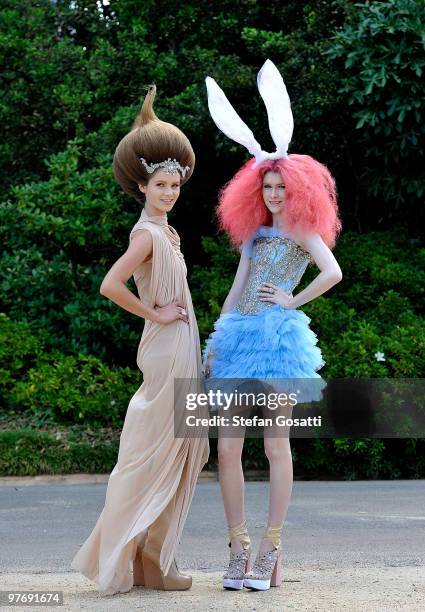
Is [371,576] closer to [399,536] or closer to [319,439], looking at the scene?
[399,536]

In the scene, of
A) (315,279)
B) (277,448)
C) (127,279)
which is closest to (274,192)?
(315,279)

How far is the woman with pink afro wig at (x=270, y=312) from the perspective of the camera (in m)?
4.71

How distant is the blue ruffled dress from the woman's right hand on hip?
24 cm

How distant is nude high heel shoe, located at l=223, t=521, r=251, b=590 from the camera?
4625 mm

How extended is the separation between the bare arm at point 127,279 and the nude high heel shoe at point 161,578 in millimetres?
→ 1040

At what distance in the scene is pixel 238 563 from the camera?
183 inches

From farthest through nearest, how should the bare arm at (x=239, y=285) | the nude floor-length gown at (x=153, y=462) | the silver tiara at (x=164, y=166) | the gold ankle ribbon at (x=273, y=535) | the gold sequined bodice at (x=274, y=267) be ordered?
the bare arm at (x=239, y=285), the gold sequined bodice at (x=274, y=267), the silver tiara at (x=164, y=166), the gold ankle ribbon at (x=273, y=535), the nude floor-length gown at (x=153, y=462)

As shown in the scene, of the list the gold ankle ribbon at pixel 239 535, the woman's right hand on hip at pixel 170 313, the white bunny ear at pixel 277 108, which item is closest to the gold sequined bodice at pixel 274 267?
the woman's right hand on hip at pixel 170 313

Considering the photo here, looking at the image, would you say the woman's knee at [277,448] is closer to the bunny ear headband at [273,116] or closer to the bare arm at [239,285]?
the bare arm at [239,285]

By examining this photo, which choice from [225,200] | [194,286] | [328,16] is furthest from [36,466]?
[328,16]

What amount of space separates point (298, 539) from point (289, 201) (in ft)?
7.54

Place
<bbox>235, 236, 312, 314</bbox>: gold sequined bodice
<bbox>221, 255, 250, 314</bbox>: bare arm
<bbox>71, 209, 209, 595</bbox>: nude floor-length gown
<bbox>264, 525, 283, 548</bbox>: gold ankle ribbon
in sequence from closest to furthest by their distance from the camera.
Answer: <bbox>71, 209, 209, 595</bbox>: nude floor-length gown → <bbox>264, 525, 283, 548</bbox>: gold ankle ribbon → <bbox>235, 236, 312, 314</bbox>: gold sequined bodice → <bbox>221, 255, 250, 314</bbox>: bare arm

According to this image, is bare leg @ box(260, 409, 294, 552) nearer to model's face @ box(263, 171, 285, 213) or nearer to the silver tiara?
model's face @ box(263, 171, 285, 213)

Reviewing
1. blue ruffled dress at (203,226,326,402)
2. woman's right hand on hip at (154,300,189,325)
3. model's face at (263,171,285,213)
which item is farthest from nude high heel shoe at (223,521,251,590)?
model's face at (263,171,285,213)
